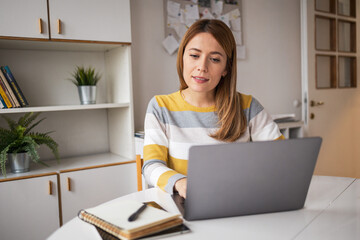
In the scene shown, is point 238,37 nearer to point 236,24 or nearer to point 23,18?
point 236,24

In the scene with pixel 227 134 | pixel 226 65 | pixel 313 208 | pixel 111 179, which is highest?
pixel 226 65

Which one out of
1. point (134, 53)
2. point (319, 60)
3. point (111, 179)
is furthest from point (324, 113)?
point (111, 179)

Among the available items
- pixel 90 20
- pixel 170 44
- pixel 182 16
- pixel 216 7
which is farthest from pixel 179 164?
pixel 216 7

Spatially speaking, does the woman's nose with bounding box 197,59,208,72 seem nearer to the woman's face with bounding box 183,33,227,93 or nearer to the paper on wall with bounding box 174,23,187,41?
the woman's face with bounding box 183,33,227,93

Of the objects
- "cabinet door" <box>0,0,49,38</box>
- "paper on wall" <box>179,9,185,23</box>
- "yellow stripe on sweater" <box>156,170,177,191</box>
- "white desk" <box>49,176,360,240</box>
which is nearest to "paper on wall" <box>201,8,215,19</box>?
"paper on wall" <box>179,9,185,23</box>

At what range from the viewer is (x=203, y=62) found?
4.42ft

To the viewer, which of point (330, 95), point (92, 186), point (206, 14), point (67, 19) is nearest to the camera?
point (67, 19)

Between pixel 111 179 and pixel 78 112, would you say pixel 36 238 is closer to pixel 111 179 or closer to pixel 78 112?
pixel 111 179

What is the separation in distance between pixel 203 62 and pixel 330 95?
8.01 feet

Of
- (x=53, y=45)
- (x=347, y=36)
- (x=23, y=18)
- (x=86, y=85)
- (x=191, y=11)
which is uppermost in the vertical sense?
(x=191, y=11)

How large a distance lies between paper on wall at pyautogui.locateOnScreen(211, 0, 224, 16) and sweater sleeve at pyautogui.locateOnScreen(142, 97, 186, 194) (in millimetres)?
1663

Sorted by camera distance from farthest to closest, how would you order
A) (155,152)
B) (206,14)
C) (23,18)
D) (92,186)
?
1. (206,14)
2. (92,186)
3. (23,18)
4. (155,152)

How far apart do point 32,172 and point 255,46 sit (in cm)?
223

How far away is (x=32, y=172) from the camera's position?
1937 millimetres
